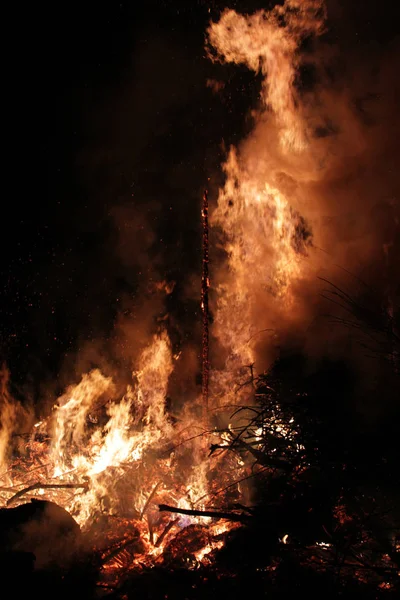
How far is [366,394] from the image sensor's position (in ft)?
11.9

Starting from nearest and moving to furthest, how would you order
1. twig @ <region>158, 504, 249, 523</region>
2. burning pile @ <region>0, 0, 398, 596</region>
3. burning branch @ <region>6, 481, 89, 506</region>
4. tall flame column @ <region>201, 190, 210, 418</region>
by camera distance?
twig @ <region>158, 504, 249, 523</region> < burning pile @ <region>0, 0, 398, 596</region> < burning branch @ <region>6, 481, 89, 506</region> < tall flame column @ <region>201, 190, 210, 418</region>

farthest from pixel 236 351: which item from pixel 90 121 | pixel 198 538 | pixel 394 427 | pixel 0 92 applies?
pixel 0 92

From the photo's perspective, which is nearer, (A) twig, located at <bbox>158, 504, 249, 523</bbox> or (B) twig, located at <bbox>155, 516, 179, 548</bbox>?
(A) twig, located at <bbox>158, 504, 249, 523</bbox>

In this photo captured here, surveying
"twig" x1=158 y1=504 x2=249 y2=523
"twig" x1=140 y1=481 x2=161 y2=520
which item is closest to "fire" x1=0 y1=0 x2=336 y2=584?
"twig" x1=140 y1=481 x2=161 y2=520

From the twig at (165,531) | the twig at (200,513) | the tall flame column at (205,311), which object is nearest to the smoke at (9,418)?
the twig at (165,531)

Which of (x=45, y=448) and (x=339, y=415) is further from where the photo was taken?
(x=45, y=448)

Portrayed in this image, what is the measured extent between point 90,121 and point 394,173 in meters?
5.46

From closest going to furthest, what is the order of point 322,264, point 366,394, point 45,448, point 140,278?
point 366,394 → point 45,448 → point 322,264 → point 140,278

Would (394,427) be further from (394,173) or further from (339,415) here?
(394,173)

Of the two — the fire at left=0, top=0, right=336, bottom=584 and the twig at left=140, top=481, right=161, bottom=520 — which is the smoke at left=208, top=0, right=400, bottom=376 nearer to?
the fire at left=0, top=0, right=336, bottom=584

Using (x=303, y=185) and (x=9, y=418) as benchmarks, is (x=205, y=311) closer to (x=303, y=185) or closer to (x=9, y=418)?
(x=303, y=185)

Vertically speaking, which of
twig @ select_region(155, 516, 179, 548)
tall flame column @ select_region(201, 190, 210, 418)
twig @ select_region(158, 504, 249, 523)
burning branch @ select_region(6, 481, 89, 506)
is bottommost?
twig @ select_region(155, 516, 179, 548)

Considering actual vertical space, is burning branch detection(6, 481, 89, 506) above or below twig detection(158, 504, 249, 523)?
above

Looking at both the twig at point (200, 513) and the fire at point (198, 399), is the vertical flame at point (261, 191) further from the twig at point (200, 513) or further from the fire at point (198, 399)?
the twig at point (200, 513)
